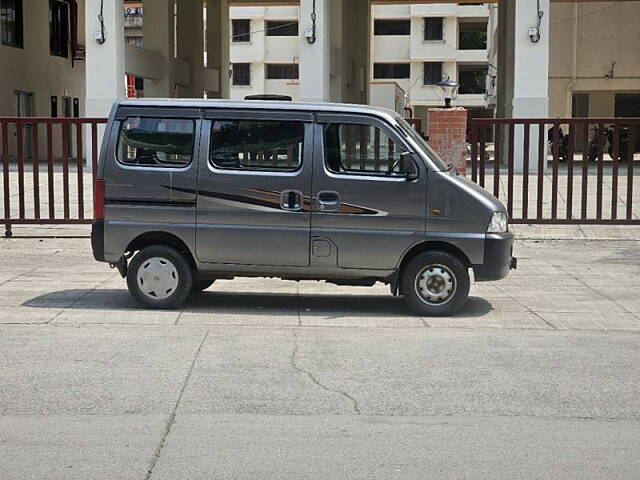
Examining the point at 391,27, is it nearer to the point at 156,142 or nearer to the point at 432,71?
the point at 432,71

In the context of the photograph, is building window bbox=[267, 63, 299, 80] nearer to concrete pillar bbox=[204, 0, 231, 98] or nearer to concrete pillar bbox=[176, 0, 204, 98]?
concrete pillar bbox=[204, 0, 231, 98]

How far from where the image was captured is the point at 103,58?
89.0 feet

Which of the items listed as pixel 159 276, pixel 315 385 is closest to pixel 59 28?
pixel 159 276

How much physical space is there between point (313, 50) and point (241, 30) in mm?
42175

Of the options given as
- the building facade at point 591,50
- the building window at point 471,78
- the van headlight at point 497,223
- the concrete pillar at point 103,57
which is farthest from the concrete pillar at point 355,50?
the building window at point 471,78

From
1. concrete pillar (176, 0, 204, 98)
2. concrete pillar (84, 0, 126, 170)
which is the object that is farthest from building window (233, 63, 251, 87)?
concrete pillar (84, 0, 126, 170)

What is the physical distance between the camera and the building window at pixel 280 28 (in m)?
68.9

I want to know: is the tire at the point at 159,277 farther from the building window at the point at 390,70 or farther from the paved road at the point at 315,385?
the building window at the point at 390,70

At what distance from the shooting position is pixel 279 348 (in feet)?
27.9

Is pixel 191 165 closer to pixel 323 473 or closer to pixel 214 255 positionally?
pixel 214 255

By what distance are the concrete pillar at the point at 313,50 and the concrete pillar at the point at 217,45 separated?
12590mm

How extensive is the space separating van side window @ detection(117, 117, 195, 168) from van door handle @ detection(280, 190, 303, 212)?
1010mm

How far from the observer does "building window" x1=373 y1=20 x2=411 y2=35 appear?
71.3 m

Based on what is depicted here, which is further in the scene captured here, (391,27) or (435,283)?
(391,27)
